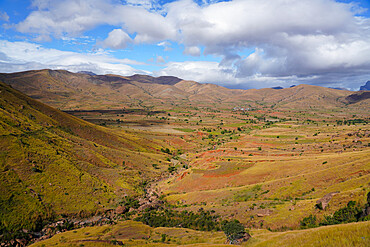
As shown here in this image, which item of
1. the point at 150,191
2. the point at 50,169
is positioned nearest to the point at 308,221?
the point at 150,191

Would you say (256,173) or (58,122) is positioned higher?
(58,122)

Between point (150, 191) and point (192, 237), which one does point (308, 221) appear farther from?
point (150, 191)

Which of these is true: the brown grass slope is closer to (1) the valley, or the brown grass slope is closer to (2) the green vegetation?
(1) the valley

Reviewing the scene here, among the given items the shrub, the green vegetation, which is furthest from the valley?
the shrub

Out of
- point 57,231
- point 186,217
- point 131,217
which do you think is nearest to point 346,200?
point 186,217

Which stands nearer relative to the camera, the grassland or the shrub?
the grassland

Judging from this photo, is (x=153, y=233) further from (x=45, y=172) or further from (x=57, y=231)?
(x=45, y=172)

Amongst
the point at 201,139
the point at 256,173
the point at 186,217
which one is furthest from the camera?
the point at 201,139

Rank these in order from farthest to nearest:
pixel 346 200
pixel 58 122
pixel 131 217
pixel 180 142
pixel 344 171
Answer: pixel 180 142 < pixel 58 122 < pixel 131 217 < pixel 344 171 < pixel 346 200
